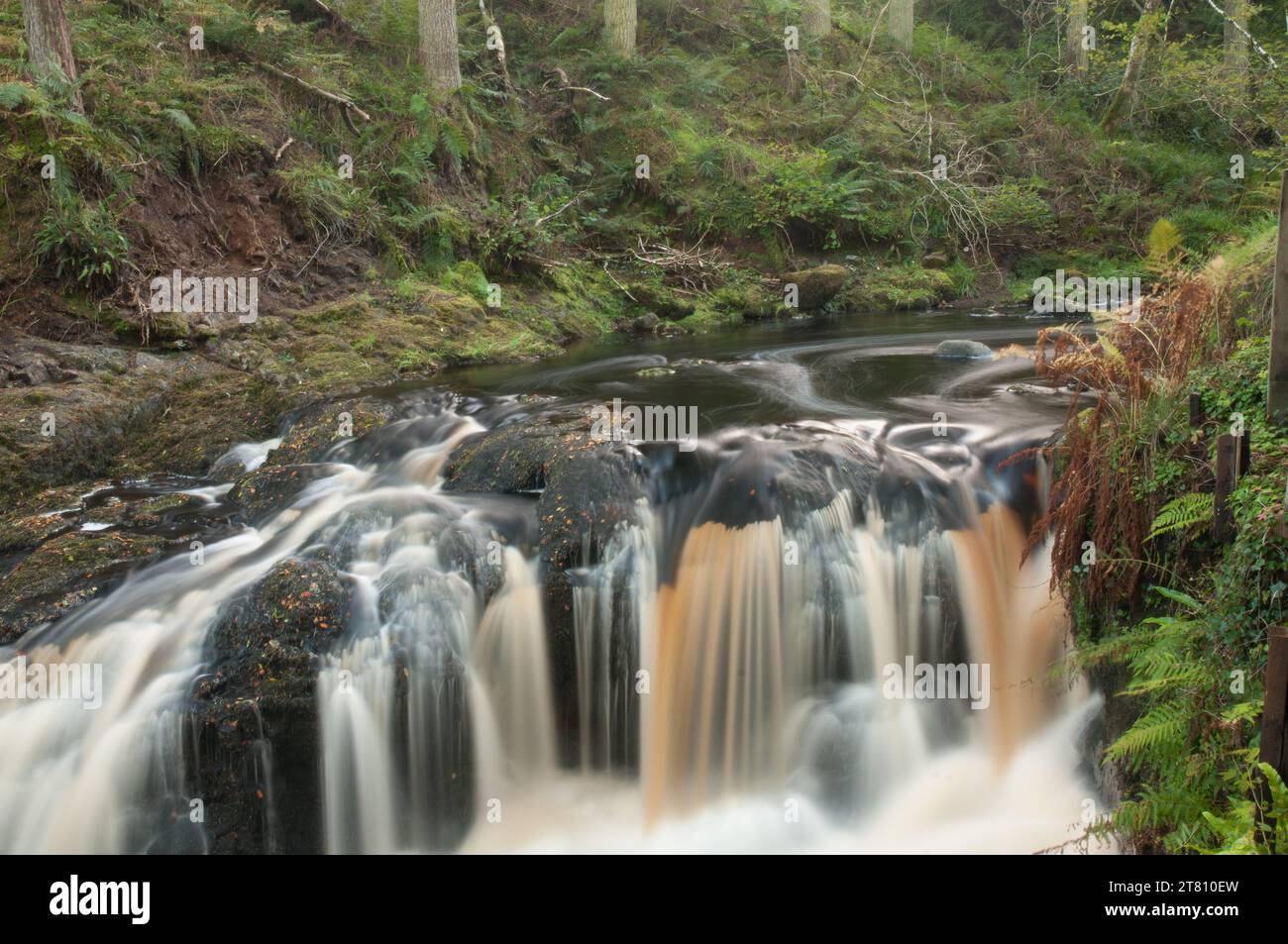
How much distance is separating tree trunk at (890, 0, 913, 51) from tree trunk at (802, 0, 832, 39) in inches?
82.1

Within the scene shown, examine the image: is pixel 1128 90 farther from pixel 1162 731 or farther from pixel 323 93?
pixel 1162 731

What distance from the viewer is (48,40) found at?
404 inches

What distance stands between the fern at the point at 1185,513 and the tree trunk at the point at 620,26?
17.9m

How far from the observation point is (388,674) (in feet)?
18.0

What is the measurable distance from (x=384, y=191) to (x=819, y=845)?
11.6m

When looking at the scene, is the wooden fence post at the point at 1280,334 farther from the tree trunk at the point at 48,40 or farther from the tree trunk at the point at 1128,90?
the tree trunk at the point at 1128,90

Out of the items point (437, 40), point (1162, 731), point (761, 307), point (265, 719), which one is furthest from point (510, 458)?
point (437, 40)

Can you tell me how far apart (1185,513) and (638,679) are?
334 cm

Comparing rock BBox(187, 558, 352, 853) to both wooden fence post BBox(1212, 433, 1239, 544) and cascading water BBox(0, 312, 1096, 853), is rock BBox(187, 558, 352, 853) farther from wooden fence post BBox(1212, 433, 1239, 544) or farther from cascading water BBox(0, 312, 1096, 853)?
wooden fence post BBox(1212, 433, 1239, 544)

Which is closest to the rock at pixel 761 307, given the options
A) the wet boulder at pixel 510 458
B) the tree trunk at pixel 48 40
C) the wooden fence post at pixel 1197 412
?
the wet boulder at pixel 510 458

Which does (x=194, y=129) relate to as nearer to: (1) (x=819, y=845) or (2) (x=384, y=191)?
(2) (x=384, y=191)

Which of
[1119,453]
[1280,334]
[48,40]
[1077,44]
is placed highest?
[1077,44]

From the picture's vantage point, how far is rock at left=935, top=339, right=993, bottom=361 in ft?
36.4

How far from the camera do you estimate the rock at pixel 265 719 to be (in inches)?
196
